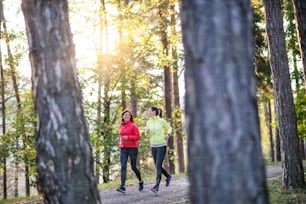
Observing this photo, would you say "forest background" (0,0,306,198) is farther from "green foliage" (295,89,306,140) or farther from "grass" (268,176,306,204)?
"grass" (268,176,306,204)

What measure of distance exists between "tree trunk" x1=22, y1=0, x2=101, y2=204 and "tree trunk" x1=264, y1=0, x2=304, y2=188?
20.3 ft

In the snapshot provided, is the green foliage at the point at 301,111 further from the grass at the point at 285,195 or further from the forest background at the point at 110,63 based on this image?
the grass at the point at 285,195

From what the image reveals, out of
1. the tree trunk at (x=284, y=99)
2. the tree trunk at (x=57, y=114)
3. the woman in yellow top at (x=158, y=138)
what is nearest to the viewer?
the tree trunk at (x=57, y=114)

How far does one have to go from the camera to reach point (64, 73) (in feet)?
13.9

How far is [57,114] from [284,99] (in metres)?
6.50

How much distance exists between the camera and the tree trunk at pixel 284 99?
9.27 meters

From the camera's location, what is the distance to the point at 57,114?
4.19m

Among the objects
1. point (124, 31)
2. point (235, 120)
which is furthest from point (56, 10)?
point (124, 31)

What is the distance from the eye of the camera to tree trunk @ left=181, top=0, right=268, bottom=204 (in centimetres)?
254

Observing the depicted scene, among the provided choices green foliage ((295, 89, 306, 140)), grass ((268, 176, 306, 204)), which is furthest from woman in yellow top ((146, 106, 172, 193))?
green foliage ((295, 89, 306, 140))

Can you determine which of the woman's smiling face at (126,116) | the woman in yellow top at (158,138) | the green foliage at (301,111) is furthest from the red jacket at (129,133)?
the green foliage at (301,111)

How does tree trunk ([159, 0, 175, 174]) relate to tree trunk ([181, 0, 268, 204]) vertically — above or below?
above

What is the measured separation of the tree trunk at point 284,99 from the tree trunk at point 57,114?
6176mm

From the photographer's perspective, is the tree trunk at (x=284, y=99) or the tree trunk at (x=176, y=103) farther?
the tree trunk at (x=176, y=103)
